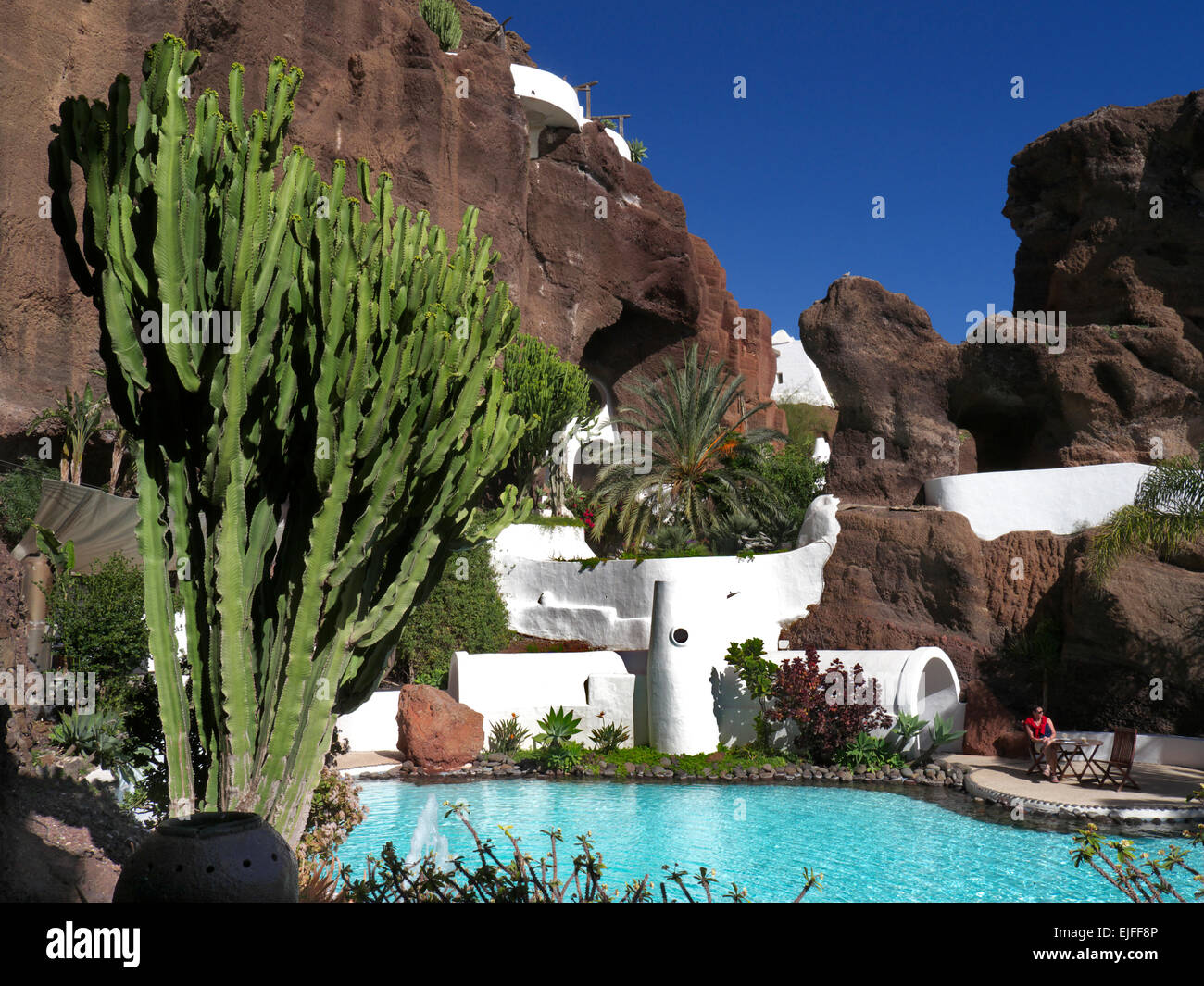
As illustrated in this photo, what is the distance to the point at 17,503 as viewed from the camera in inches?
601

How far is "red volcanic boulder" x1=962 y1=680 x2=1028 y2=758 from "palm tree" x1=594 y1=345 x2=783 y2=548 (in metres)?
7.11

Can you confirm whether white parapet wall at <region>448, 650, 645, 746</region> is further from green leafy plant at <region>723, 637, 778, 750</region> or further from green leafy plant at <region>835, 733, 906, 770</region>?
green leafy plant at <region>835, 733, 906, 770</region>

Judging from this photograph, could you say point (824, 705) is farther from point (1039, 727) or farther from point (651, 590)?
Answer: point (651, 590)

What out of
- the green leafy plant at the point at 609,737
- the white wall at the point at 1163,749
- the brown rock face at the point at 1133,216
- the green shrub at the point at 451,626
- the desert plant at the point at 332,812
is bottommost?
the green leafy plant at the point at 609,737

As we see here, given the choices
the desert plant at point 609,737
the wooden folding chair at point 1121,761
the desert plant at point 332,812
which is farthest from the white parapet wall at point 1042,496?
the desert plant at point 332,812

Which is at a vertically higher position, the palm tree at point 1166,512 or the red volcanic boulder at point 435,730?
the palm tree at point 1166,512

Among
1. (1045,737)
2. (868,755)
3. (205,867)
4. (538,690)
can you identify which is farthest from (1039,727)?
(205,867)

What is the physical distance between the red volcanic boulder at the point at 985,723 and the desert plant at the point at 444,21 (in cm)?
2389

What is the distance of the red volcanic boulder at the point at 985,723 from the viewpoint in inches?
603

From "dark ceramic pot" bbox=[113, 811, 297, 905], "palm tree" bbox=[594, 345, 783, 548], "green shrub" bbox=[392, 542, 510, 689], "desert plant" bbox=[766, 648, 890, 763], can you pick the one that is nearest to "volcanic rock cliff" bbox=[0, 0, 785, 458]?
"palm tree" bbox=[594, 345, 783, 548]

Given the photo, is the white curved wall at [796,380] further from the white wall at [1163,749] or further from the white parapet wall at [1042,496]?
the white wall at [1163,749]

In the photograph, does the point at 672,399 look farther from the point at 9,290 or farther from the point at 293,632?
the point at 293,632

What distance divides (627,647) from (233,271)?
→ 49.3 ft
